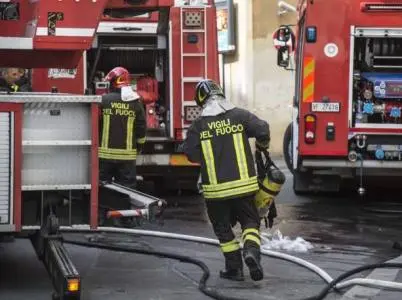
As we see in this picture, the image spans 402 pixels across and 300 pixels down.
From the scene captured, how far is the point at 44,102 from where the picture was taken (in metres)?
5.83

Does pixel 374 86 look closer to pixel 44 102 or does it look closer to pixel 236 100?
pixel 44 102

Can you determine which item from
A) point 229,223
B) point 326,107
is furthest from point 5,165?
point 326,107

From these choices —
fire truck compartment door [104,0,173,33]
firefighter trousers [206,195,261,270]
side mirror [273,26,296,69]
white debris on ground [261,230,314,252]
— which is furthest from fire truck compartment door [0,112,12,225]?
side mirror [273,26,296,69]

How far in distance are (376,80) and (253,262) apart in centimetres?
447

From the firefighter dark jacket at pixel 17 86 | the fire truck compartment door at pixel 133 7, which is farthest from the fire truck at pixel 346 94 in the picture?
the fire truck compartment door at pixel 133 7

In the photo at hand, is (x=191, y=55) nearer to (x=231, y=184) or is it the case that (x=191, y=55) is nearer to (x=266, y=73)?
(x=231, y=184)

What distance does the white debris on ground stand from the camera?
26.0 feet

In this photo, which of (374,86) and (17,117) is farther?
(374,86)

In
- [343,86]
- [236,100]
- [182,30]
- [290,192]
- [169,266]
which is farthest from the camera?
[236,100]

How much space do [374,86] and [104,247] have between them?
4.21 m

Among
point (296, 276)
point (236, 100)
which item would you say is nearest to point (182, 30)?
point (296, 276)

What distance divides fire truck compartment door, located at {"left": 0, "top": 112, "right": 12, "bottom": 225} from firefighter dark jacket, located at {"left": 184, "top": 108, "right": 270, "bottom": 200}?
4.94ft

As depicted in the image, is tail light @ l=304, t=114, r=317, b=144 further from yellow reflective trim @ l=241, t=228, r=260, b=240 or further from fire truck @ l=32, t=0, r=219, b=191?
yellow reflective trim @ l=241, t=228, r=260, b=240

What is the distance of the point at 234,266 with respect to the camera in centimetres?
657
